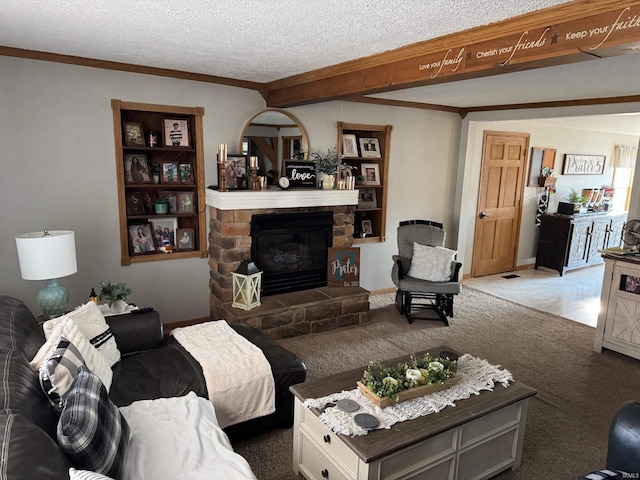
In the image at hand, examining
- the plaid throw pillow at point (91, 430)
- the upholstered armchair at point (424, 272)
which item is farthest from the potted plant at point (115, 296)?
the upholstered armchair at point (424, 272)

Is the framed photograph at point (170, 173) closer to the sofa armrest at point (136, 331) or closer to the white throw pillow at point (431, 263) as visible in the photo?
the sofa armrest at point (136, 331)

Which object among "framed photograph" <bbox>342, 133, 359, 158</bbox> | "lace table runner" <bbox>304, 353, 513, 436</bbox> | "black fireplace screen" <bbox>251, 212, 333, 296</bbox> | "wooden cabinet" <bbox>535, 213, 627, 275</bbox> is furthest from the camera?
"wooden cabinet" <bbox>535, 213, 627, 275</bbox>

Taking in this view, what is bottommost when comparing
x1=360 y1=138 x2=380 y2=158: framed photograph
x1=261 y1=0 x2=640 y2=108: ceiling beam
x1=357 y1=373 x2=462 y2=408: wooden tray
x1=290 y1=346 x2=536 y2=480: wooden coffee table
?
x1=290 y1=346 x2=536 y2=480: wooden coffee table

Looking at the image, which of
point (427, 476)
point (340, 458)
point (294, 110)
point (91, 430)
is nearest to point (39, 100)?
point (294, 110)

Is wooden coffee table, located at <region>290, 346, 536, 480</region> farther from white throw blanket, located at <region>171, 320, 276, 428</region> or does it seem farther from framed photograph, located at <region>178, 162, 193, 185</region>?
framed photograph, located at <region>178, 162, 193, 185</region>

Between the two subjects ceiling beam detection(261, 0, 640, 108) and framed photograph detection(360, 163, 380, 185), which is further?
framed photograph detection(360, 163, 380, 185)

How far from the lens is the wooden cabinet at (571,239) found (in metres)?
6.61

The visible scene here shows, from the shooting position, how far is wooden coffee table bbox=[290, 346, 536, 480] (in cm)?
191

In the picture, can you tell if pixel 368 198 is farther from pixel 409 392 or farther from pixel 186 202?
pixel 409 392

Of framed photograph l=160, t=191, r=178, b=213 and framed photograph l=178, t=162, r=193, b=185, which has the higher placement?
framed photograph l=178, t=162, r=193, b=185

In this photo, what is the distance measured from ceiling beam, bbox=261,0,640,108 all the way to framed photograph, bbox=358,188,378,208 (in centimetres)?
225

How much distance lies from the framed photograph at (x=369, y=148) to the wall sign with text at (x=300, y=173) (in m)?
0.90

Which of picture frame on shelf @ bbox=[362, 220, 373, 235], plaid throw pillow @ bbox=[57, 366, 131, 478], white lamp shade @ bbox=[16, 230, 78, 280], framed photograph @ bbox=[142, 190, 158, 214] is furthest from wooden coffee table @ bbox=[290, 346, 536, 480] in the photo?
picture frame on shelf @ bbox=[362, 220, 373, 235]

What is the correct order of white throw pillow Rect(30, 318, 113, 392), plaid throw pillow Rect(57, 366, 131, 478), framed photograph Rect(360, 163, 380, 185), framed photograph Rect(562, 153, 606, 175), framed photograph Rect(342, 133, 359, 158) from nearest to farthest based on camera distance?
plaid throw pillow Rect(57, 366, 131, 478) → white throw pillow Rect(30, 318, 113, 392) → framed photograph Rect(342, 133, 359, 158) → framed photograph Rect(360, 163, 380, 185) → framed photograph Rect(562, 153, 606, 175)
